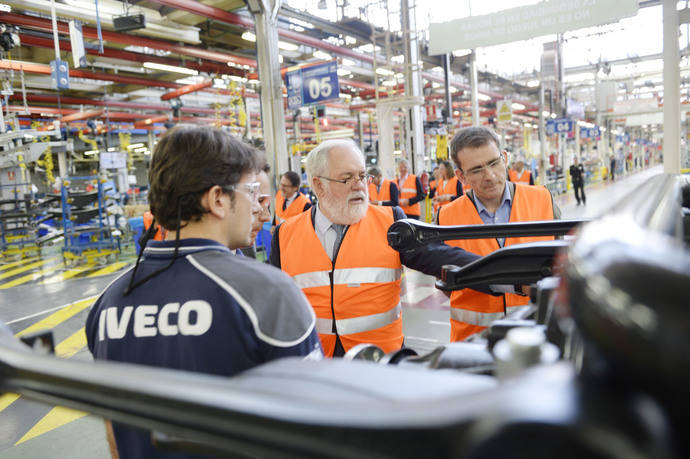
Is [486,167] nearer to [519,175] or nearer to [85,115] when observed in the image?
[519,175]

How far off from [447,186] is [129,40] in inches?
259

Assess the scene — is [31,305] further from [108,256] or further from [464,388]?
[464,388]

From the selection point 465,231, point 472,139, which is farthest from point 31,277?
point 465,231

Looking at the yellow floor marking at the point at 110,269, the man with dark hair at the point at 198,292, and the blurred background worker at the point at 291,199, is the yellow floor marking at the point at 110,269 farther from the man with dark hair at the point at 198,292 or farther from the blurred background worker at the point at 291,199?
the man with dark hair at the point at 198,292

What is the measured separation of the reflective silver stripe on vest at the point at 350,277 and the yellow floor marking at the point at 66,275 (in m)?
7.91

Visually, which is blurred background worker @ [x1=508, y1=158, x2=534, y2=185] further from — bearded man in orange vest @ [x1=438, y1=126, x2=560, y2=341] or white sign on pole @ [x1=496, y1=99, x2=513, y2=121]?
bearded man in orange vest @ [x1=438, y1=126, x2=560, y2=341]

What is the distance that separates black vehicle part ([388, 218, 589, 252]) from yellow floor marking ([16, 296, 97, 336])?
5724 mm

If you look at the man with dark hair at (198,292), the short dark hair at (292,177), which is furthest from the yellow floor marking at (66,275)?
the man with dark hair at (198,292)

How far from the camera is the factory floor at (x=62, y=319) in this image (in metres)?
3.06

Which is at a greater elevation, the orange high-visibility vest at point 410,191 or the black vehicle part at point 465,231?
the black vehicle part at point 465,231

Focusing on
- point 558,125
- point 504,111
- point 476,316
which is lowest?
point 476,316

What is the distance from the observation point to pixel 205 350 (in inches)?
39.4

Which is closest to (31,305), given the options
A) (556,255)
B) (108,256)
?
(108,256)

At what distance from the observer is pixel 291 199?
6.83 metres
